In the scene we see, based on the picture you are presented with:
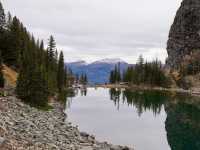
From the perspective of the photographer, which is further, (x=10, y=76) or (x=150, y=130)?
(x=10, y=76)

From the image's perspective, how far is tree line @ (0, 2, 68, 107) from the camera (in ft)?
185

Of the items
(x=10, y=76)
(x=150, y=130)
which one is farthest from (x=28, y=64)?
(x=10, y=76)

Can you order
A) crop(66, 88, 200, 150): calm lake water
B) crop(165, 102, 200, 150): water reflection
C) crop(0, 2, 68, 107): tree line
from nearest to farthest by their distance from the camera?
crop(66, 88, 200, 150): calm lake water < crop(165, 102, 200, 150): water reflection < crop(0, 2, 68, 107): tree line

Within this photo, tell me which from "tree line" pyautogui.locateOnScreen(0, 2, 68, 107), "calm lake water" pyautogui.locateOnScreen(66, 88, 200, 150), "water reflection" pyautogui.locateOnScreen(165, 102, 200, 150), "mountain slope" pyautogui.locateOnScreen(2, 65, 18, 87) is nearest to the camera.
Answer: "calm lake water" pyautogui.locateOnScreen(66, 88, 200, 150)

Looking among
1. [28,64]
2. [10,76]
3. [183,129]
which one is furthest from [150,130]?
[10,76]

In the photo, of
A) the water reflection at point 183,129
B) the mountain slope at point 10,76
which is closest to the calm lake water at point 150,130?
the water reflection at point 183,129

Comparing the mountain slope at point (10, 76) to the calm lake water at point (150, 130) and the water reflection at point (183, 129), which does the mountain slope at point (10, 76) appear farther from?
the water reflection at point (183, 129)

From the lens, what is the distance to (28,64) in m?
59.5

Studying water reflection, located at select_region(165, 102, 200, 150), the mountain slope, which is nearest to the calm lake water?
water reflection, located at select_region(165, 102, 200, 150)

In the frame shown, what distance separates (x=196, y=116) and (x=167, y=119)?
750 centimetres

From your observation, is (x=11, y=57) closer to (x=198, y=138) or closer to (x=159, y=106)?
(x=159, y=106)

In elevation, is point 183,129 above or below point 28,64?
below

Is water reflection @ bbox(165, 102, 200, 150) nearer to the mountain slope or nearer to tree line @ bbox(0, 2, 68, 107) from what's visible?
tree line @ bbox(0, 2, 68, 107)

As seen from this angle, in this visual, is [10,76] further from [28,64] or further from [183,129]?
[183,129]
